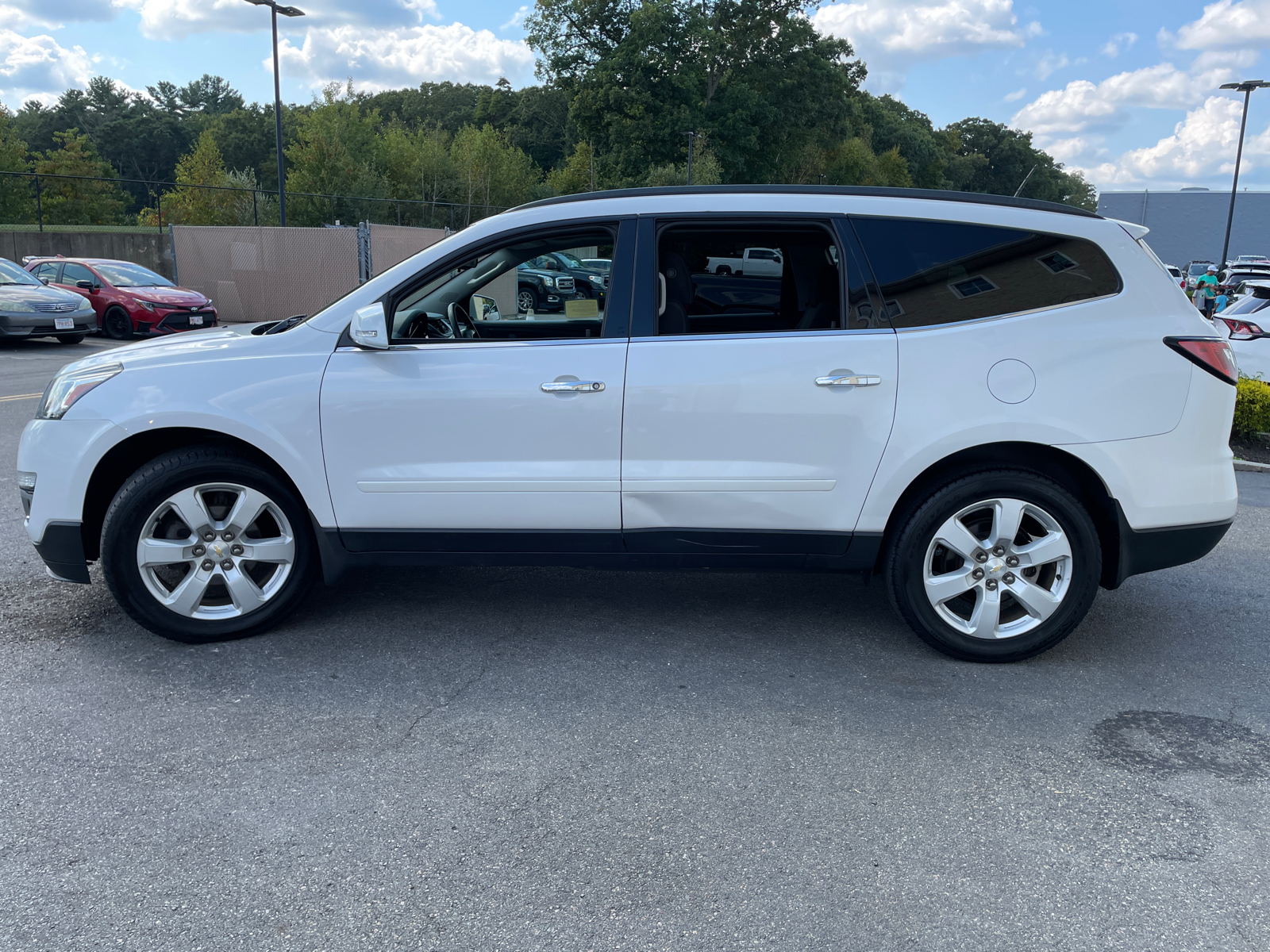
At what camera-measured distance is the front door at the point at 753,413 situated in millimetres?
3785

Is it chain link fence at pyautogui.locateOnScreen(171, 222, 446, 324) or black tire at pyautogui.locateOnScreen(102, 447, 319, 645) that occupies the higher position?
chain link fence at pyautogui.locateOnScreen(171, 222, 446, 324)

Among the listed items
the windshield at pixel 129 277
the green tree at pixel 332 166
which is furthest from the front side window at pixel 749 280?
the green tree at pixel 332 166

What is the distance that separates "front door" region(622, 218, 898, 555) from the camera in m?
3.79

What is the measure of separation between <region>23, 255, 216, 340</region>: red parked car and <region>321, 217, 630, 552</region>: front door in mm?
15783

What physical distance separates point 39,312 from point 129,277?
307 cm

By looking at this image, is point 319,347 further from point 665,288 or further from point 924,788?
point 924,788

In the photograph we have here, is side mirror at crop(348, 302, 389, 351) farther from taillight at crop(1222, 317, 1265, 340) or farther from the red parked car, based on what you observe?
the red parked car

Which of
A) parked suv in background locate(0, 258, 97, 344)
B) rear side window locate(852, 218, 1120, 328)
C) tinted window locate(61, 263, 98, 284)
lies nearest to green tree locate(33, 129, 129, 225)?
tinted window locate(61, 263, 98, 284)

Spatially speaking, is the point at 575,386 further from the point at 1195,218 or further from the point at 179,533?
the point at 1195,218

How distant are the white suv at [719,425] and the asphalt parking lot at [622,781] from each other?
40 centimetres

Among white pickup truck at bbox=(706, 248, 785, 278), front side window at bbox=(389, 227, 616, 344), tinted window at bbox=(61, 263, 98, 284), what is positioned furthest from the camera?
tinted window at bbox=(61, 263, 98, 284)

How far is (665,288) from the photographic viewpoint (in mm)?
3973

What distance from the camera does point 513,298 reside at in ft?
13.9

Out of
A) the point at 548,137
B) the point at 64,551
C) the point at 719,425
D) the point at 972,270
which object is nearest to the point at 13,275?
the point at 64,551
